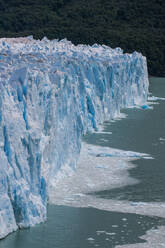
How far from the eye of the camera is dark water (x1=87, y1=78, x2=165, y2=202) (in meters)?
9.80

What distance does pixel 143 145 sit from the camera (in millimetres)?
14297

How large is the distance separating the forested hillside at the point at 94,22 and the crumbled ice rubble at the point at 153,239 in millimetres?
34988

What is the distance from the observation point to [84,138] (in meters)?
15.0

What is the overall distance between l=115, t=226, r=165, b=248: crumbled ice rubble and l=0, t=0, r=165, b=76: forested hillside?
3499 cm

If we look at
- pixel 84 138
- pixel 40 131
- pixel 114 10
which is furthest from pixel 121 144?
pixel 114 10

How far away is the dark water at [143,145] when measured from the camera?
9805 millimetres

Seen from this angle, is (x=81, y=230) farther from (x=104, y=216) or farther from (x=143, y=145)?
(x=143, y=145)

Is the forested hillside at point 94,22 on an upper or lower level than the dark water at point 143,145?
upper

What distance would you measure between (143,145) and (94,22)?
117 feet

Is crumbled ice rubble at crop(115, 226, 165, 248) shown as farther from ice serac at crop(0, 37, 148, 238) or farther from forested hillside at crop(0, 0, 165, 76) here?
forested hillside at crop(0, 0, 165, 76)

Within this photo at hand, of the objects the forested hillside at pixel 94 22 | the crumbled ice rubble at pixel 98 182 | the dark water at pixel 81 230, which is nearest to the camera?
the dark water at pixel 81 230

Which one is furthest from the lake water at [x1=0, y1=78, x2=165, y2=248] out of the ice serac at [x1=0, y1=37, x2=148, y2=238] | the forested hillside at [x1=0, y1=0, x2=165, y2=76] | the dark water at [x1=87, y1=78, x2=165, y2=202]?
the forested hillside at [x1=0, y1=0, x2=165, y2=76]

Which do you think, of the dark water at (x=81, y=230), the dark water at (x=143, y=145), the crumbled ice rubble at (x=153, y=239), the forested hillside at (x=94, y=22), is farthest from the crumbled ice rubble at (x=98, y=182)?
the forested hillside at (x=94, y=22)

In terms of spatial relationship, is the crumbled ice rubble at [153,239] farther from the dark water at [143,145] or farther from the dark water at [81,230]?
the dark water at [143,145]
